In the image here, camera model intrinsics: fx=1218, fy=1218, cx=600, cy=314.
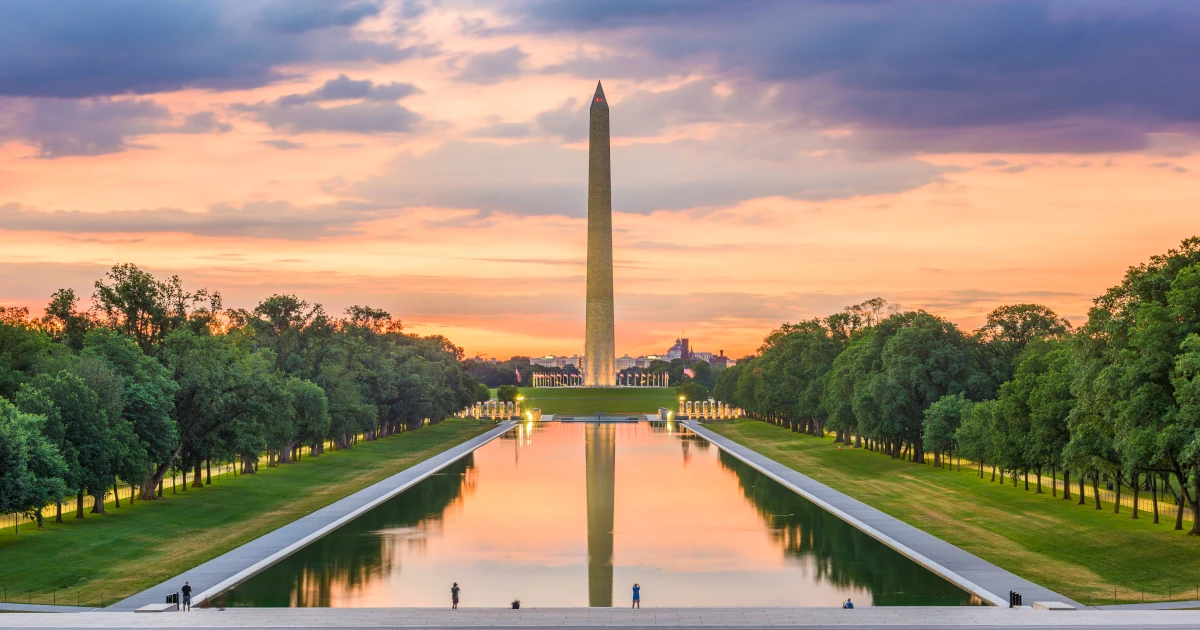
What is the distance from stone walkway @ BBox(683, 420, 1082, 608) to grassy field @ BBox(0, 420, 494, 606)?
20.9 meters

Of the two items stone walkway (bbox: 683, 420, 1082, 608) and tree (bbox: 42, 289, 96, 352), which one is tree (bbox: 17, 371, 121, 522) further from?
stone walkway (bbox: 683, 420, 1082, 608)

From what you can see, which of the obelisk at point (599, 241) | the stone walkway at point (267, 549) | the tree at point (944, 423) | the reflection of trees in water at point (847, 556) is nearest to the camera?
the stone walkway at point (267, 549)

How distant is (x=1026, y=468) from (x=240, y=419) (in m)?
34.8

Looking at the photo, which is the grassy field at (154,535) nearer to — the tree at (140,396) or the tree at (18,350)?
the tree at (140,396)

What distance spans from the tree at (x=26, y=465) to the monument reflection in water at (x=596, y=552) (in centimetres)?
823

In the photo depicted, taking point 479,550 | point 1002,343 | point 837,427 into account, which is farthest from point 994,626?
point 837,427

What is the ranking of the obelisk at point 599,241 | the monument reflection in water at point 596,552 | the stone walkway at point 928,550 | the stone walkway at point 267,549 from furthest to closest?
Answer: the obelisk at point 599,241 → the monument reflection in water at point 596,552 → the stone walkway at point 267,549 → the stone walkway at point 928,550

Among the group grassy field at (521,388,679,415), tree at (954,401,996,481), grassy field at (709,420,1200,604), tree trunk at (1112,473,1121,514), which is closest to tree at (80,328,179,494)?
grassy field at (709,420,1200,604)

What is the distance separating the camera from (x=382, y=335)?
12181cm

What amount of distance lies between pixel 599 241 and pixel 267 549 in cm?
9748

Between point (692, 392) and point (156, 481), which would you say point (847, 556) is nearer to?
point (156, 481)

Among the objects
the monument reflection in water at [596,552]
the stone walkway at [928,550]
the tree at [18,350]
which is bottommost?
the monument reflection in water at [596,552]

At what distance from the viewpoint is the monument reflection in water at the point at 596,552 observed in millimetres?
31172

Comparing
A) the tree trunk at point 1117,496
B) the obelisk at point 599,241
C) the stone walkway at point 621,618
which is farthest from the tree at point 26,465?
the obelisk at point 599,241
